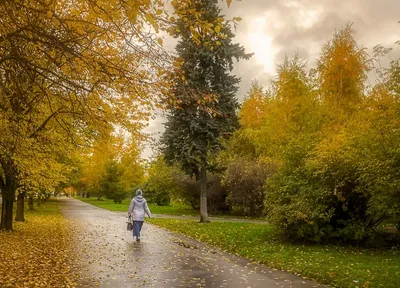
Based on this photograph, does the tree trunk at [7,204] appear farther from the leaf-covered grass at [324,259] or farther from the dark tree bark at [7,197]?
the leaf-covered grass at [324,259]

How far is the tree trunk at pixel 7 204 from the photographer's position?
18078 mm

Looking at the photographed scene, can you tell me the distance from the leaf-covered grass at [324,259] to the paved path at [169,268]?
572 mm

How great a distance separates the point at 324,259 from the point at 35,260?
7.78 m

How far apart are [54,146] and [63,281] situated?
7.72m

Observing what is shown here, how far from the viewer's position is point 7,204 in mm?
18203

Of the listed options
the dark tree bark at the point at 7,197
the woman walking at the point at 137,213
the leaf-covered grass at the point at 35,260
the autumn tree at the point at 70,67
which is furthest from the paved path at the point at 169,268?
the dark tree bark at the point at 7,197

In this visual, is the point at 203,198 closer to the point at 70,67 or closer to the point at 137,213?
the point at 137,213

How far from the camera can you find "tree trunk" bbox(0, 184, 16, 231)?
59.3 ft

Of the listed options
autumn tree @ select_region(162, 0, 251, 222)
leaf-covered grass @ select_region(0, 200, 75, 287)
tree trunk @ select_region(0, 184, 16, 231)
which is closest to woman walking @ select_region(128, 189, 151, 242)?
leaf-covered grass @ select_region(0, 200, 75, 287)

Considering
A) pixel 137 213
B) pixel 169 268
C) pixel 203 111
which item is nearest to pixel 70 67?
pixel 169 268

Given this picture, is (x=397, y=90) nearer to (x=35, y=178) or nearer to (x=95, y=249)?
(x=95, y=249)

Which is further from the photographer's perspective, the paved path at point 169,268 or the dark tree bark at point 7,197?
the dark tree bark at point 7,197

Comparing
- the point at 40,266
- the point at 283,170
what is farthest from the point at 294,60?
the point at 40,266

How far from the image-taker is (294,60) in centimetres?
2947
